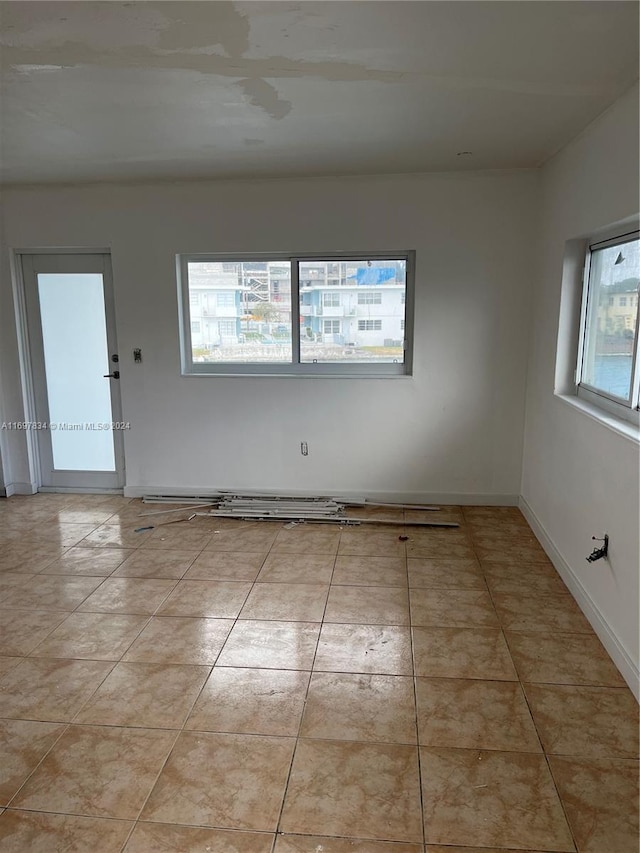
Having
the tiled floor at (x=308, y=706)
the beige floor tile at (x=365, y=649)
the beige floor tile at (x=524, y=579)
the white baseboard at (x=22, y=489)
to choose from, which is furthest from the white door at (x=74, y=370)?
the beige floor tile at (x=524, y=579)

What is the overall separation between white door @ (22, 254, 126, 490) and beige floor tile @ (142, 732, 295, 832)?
321 centimetres

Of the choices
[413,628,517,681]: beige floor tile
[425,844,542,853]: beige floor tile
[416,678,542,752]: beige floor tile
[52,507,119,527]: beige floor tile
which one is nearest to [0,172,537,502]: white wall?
[52,507,119,527]: beige floor tile

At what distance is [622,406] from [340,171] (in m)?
2.47

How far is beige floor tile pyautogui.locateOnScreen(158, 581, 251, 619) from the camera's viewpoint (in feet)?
9.92

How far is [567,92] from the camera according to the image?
8.22 ft

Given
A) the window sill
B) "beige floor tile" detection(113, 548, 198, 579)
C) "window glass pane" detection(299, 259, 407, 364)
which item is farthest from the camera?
"window glass pane" detection(299, 259, 407, 364)

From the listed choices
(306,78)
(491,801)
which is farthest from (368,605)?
(306,78)

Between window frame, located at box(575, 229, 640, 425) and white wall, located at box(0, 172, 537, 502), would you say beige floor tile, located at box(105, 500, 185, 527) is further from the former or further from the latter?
window frame, located at box(575, 229, 640, 425)

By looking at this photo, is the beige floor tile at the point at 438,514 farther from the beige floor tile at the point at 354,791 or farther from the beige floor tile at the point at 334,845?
the beige floor tile at the point at 334,845

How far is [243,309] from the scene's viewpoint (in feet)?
15.0

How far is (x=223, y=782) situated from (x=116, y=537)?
2.41m

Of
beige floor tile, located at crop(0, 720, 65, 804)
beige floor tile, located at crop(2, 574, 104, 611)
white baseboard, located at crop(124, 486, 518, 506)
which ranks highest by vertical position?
white baseboard, located at crop(124, 486, 518, 506)

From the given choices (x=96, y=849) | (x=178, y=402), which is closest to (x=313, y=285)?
(x=178, y=402)

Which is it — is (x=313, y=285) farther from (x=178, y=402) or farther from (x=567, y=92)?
(x=567, y=92)
